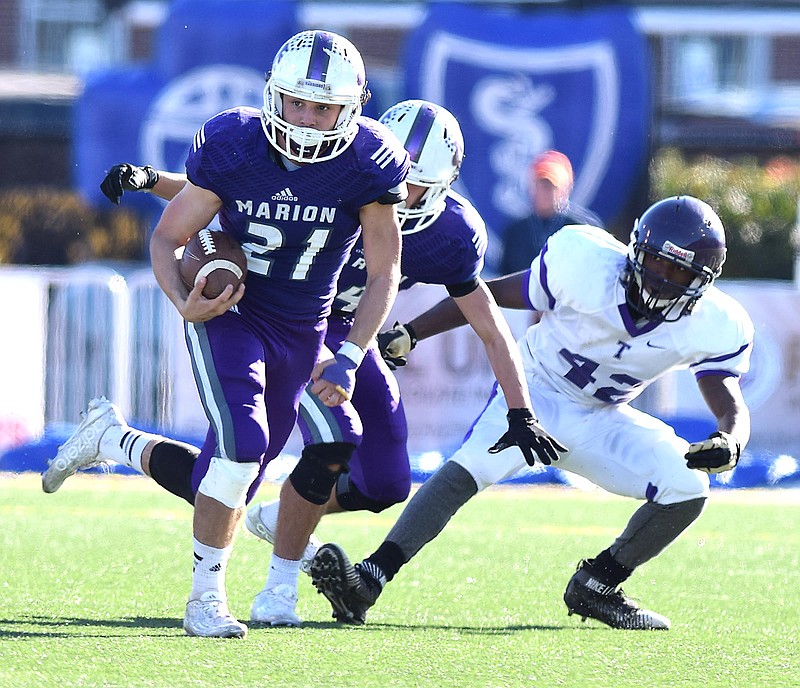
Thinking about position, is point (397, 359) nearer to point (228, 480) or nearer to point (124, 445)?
point (124, 445)

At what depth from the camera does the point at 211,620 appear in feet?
13.8

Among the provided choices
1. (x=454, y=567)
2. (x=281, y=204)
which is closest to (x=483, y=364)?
(x=454, y=567)

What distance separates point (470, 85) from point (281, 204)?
885 centimetres

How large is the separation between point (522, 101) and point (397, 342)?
8.40m

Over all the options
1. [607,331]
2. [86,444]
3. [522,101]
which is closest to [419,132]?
[607,331]

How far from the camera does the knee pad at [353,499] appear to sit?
5.13m

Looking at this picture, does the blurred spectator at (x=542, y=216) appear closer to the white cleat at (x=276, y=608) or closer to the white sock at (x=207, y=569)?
the white cleat at (x=276, y=608)

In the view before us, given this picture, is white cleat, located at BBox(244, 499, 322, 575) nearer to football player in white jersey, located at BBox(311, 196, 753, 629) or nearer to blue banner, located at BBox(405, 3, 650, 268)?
football player in white jersey, located at BBox(311, 196, 753, 629)

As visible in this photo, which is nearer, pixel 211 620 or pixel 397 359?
pixel 211 620

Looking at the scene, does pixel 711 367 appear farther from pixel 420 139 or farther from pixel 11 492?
pixel 11 492

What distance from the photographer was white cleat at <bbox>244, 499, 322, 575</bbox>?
531 centimetres

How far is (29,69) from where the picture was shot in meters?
25.7

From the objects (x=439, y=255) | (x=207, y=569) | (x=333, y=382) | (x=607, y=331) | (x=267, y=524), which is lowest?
(x=267, y=524)

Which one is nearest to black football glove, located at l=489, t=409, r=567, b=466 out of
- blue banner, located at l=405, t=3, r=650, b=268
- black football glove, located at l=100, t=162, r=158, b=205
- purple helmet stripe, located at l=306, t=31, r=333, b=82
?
purple helmet stripe, located at l=306, t=31, r=333, b=82
